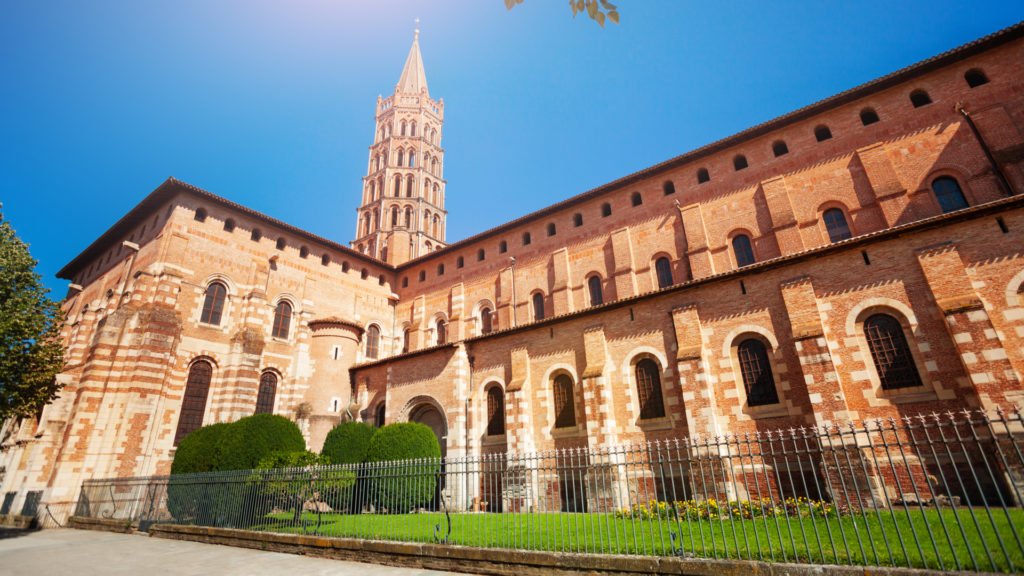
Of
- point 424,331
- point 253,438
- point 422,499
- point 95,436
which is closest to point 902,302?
point 422,499

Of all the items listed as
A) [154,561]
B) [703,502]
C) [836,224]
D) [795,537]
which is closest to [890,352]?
[703,502]

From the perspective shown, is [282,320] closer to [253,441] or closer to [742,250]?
[253,441]

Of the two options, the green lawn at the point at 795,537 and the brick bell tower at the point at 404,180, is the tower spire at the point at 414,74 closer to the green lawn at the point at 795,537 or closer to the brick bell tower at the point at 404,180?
the brick bell tower at the point at 404,180

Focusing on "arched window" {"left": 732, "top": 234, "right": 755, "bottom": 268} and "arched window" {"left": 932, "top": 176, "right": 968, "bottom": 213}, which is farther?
"arched window" {"left": 732, "top": 234, "right": 755, "bottom": 268}

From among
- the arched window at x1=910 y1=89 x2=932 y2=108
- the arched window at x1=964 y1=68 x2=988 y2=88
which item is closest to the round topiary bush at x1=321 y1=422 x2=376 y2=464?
the arched window at x1=910 y1=89 x2=932 y2=108

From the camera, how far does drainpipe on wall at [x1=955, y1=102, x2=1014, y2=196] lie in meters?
15.3

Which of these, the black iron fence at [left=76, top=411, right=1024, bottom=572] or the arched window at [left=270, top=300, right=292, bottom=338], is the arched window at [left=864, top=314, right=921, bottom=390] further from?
the arched window at [left=270, top=300, right=292, bottom=338]

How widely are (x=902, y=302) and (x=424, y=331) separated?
23.2 meters

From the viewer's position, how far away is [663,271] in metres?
21.7


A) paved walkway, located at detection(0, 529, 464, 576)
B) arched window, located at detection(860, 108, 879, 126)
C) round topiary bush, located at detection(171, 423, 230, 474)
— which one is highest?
arched window, located at detection(860, 108, 879, 126)

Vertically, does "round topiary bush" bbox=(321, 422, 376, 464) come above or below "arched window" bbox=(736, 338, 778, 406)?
below

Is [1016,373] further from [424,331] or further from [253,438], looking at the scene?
[424,331]

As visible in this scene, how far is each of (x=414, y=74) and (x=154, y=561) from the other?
60.9 metres

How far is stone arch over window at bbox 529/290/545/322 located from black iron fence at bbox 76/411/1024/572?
33.0 feet
